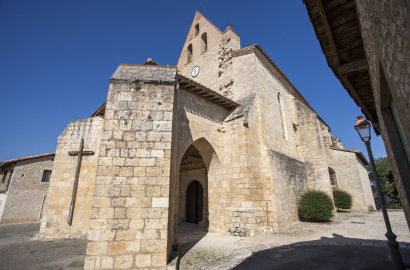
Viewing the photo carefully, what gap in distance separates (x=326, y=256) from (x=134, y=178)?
4.65 m

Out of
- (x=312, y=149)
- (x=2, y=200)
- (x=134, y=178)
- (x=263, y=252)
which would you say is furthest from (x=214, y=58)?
(x=2, y=200)

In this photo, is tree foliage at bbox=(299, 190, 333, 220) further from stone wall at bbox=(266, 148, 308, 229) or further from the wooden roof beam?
the wooden roof beam

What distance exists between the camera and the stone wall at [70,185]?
679cm

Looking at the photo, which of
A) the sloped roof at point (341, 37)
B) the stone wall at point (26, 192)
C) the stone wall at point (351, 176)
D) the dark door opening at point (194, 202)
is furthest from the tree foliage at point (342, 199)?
the stone wall at point (26, 192)

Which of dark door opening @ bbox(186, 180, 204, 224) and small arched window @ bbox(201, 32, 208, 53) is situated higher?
small arched window @ bbox(201, 32, 208, 53)

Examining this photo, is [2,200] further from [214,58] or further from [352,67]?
Result: [352,67]

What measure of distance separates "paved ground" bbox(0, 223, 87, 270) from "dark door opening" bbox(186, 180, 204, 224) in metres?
5.56

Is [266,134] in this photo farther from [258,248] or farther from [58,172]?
[58,172]

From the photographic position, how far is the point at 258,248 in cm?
543

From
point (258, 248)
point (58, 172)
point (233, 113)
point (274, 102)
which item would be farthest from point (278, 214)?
point (58, 172)

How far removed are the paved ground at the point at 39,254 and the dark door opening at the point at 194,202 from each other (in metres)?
5.56

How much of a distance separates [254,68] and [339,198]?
990cm

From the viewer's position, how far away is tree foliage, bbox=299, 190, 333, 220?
29.8ft

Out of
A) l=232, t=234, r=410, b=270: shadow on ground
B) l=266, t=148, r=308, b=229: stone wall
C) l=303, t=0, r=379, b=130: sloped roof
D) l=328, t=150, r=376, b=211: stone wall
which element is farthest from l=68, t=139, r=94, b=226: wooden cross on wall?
l=328, t=150, r=376, b=211: stone wall
